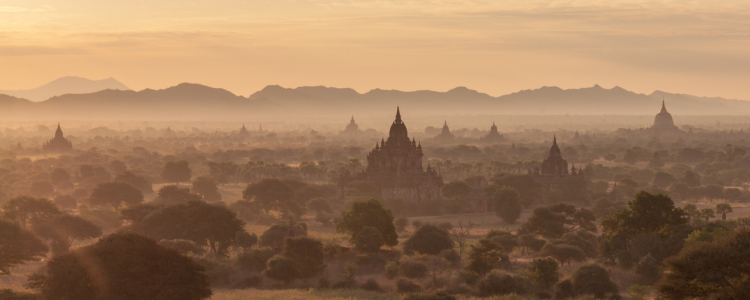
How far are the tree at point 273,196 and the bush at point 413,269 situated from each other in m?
32.9

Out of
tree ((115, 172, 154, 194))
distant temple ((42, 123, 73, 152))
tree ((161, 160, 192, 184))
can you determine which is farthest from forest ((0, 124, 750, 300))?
distant temple ((42, 123, 73, 152))

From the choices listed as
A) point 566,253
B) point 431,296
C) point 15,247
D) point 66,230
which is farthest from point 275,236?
point 431,296

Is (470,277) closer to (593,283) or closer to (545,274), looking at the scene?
(545,274)

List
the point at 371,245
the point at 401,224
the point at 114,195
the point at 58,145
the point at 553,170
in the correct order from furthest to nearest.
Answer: the point at 58,145
the point at 553,170
the point at 114,195
the point at 401,224
the point at 371,245

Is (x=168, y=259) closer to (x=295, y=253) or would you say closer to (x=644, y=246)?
(x=295, y=253)

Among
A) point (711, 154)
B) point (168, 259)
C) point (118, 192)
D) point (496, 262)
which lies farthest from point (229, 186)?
point (711, 154)

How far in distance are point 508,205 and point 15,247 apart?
1731 inches

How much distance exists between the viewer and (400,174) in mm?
89625

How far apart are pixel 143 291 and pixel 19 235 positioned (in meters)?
20.6

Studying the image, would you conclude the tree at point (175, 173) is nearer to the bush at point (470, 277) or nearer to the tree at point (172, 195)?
the tree at point (172, 195)

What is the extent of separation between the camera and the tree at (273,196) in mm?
81375

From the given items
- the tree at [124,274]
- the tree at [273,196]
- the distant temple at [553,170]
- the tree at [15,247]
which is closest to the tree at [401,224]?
the tree at [273,196]

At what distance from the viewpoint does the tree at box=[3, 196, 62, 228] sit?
218 ft

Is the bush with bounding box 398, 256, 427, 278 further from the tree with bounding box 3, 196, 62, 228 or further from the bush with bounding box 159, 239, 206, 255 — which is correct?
the tree with bounding box 3, 196, 62, 228
